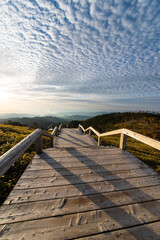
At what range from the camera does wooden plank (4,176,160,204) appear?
1.80m

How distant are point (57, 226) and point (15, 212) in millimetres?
644

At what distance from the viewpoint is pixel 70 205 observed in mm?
1694

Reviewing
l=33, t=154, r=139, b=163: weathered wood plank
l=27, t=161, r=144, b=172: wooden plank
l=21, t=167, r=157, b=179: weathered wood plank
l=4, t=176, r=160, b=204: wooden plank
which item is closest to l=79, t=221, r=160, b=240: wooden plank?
l=4, t=176, r=160, b=204: wooden plank

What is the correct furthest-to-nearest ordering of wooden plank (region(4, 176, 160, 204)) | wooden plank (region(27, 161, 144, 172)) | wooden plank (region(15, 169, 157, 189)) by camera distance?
1. wooden plank (region(27, 161, 144, 172))
2. wooden plank (region(15, 169, 157, 189))
3. wooden plank (region(4, 176, 160, 204))

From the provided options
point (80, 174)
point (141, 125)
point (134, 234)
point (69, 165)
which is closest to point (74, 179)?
point (80, 174)

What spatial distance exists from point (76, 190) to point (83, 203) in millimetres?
285

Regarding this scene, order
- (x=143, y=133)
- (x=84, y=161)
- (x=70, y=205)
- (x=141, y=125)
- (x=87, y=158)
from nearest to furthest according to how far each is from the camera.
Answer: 1. (x=70, y=205)
2. (x=84, y=161)
3. (x=87, y=158)
4. (x=143, y=133)
5. (x=141, y=125)

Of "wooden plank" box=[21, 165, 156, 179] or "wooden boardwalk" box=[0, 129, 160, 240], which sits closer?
"wooden boardwalk" box=[0, 129, 160, 240]

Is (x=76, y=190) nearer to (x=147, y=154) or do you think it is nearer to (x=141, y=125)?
(x=147, y=154)

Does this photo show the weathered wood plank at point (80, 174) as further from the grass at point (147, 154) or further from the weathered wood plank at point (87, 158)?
the grass at point (147, 154)

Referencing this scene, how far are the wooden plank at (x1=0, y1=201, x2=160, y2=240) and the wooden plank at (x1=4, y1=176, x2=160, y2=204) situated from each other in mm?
355

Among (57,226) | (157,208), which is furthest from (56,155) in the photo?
(157,208)

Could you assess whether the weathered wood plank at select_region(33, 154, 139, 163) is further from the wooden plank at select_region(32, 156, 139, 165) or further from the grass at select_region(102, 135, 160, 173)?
the grass at select_region(102, 135, 160, 173)

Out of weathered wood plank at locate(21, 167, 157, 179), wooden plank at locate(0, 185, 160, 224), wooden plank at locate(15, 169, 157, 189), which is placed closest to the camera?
wooden plank at locate(0, 185, 160, 224)
